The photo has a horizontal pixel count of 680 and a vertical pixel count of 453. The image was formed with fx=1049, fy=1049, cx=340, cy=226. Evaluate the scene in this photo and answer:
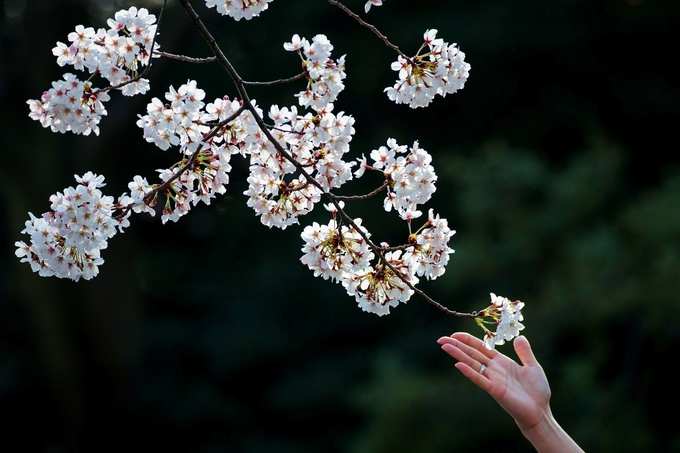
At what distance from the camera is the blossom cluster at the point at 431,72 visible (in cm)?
171

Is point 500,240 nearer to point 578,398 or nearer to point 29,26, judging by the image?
point 578,398

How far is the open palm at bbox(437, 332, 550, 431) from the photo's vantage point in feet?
5.76

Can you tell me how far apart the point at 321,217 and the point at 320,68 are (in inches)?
221

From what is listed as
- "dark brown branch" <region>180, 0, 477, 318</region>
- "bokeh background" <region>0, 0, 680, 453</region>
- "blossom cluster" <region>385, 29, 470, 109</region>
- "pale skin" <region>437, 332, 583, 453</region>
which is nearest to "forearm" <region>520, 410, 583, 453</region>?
"pale skin" <region>437, 332, 583, 453</region>

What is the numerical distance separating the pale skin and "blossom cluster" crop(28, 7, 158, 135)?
2.20 feet

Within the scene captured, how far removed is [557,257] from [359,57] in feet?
8.59

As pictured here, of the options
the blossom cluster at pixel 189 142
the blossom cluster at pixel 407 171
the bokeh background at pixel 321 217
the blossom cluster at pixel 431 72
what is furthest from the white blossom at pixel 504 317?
the bokeh background at pixel 321 217

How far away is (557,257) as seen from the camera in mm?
5766

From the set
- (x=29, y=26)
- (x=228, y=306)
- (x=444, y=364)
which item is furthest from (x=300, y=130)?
(x=228, y=306)

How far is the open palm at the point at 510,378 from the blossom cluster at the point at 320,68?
46 cm

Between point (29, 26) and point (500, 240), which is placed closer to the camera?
point (500, 240)

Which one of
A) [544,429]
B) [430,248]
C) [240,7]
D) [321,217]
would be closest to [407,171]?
[430,248]

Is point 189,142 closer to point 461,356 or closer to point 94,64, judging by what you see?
point 94,64

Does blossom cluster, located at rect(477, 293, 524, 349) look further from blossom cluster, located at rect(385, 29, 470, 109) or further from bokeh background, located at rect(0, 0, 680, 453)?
bokeh background, located at rect(0, 0, 680, 453)
